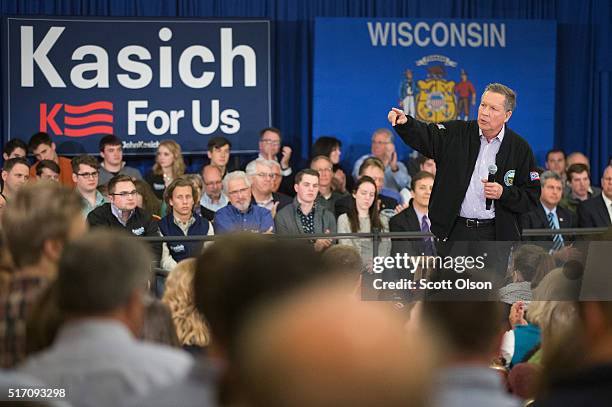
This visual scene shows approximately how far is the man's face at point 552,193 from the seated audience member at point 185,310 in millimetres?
4748

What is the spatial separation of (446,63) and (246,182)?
4.19 meters

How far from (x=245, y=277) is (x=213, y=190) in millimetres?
6909

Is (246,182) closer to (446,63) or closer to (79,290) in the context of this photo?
(446,63)

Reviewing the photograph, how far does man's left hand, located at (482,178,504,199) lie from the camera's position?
5.73 metres

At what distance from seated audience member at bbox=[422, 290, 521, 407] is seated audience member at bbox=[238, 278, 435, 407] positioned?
97cm

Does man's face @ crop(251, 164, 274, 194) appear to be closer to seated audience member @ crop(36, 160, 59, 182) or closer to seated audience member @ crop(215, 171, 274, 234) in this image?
seated audience member @ crop(215, 171, 274, 234)

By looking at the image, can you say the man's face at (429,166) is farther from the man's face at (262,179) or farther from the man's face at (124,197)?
the man's face at (124,197)

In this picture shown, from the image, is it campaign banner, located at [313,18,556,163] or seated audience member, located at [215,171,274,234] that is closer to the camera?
seated audience member, located at [215,171,274,234]

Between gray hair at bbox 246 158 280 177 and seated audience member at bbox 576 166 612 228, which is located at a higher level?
gray hair at bbox 246 158 280 177

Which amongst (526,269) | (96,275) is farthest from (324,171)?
(96,275)

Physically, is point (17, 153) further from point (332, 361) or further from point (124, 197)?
point (332, 361)

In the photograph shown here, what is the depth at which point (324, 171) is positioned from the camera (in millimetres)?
8570

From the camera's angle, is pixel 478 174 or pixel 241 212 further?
pixel 241 212

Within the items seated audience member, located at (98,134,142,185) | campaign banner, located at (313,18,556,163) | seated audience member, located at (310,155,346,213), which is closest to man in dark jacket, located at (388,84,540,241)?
seated audience member, located at (310,155,346,213)
